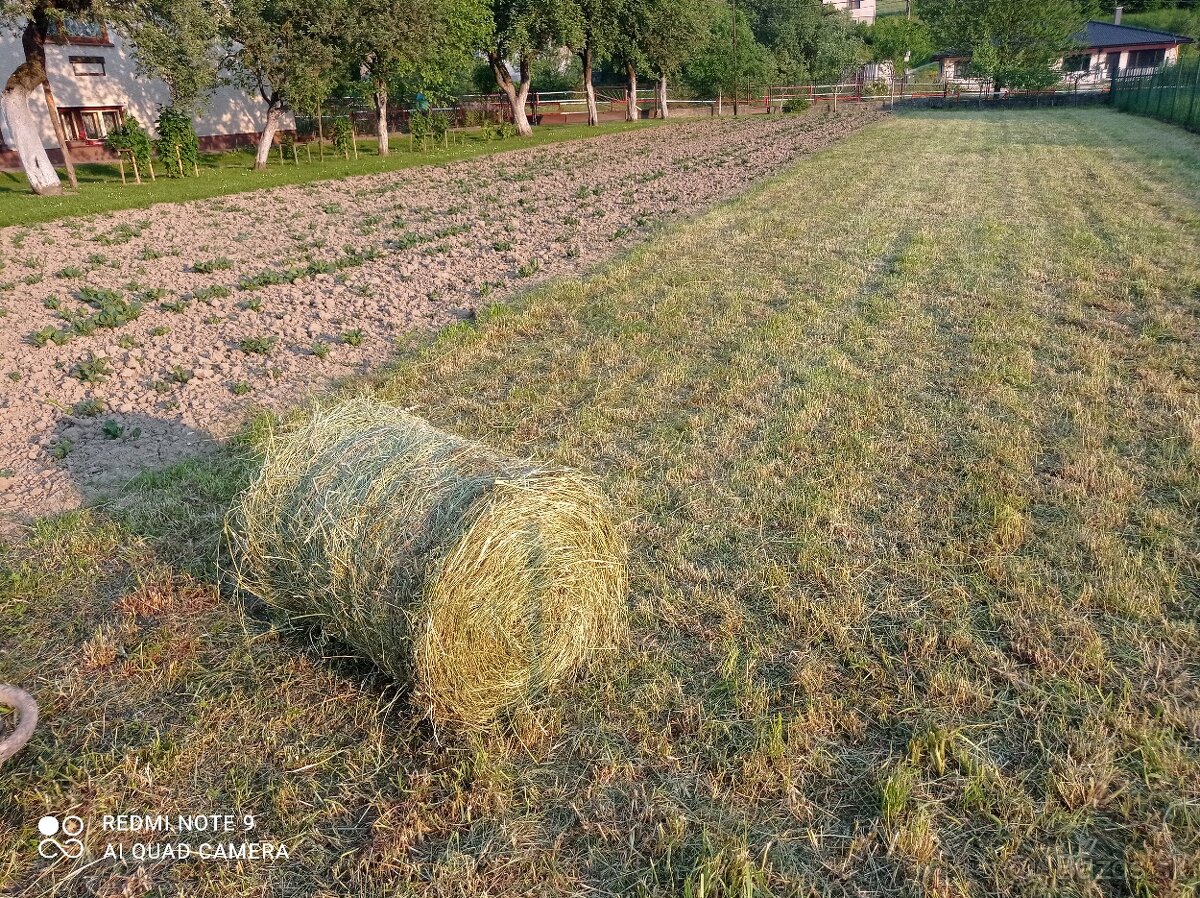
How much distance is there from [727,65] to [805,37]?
65.6ft

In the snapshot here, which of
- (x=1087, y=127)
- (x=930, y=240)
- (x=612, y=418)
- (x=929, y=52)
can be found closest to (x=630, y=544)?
(x=612, y=418)

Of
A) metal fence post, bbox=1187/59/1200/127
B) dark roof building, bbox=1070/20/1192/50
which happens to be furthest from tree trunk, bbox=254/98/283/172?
dark roof building, bbox=1070/20/1192/50

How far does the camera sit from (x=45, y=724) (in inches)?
136

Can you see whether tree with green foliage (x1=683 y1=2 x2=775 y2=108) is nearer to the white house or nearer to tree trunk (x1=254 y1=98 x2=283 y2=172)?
tree trunk (x1=254 y1=98 x2=283 y2=172)

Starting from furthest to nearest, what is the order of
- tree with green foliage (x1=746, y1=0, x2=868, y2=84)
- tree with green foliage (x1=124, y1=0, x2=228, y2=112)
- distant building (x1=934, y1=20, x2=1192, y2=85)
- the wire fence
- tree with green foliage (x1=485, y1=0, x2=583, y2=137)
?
tree with green foliage (x1=746, y1=0, x2=868, y2=84), distant building (x1=934, y1=20, x2=1192, y2=85), the wire fence, tree with green foliage (x1=485, y1=0, x2=583, y2=137), tree with green foliage (x1=124, y1=0, x2=228, y2=112)

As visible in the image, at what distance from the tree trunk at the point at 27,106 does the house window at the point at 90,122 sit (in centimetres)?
849

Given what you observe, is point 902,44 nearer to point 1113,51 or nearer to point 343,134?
point 1113,51

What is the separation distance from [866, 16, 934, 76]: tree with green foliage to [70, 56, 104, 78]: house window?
70.0 meters

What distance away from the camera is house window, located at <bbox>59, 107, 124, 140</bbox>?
2830cm

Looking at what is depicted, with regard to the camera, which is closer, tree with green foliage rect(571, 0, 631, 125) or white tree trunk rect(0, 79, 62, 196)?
white tree trunk rect(0, 79, 62, 196)

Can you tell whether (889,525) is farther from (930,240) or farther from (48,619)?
(930,240)

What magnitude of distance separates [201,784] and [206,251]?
1302 centimetres

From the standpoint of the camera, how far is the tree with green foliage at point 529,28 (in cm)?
3275

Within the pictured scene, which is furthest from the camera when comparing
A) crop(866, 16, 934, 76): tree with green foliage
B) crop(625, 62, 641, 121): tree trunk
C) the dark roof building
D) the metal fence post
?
crop(866, 16, 934, 76): tree with green foliage
